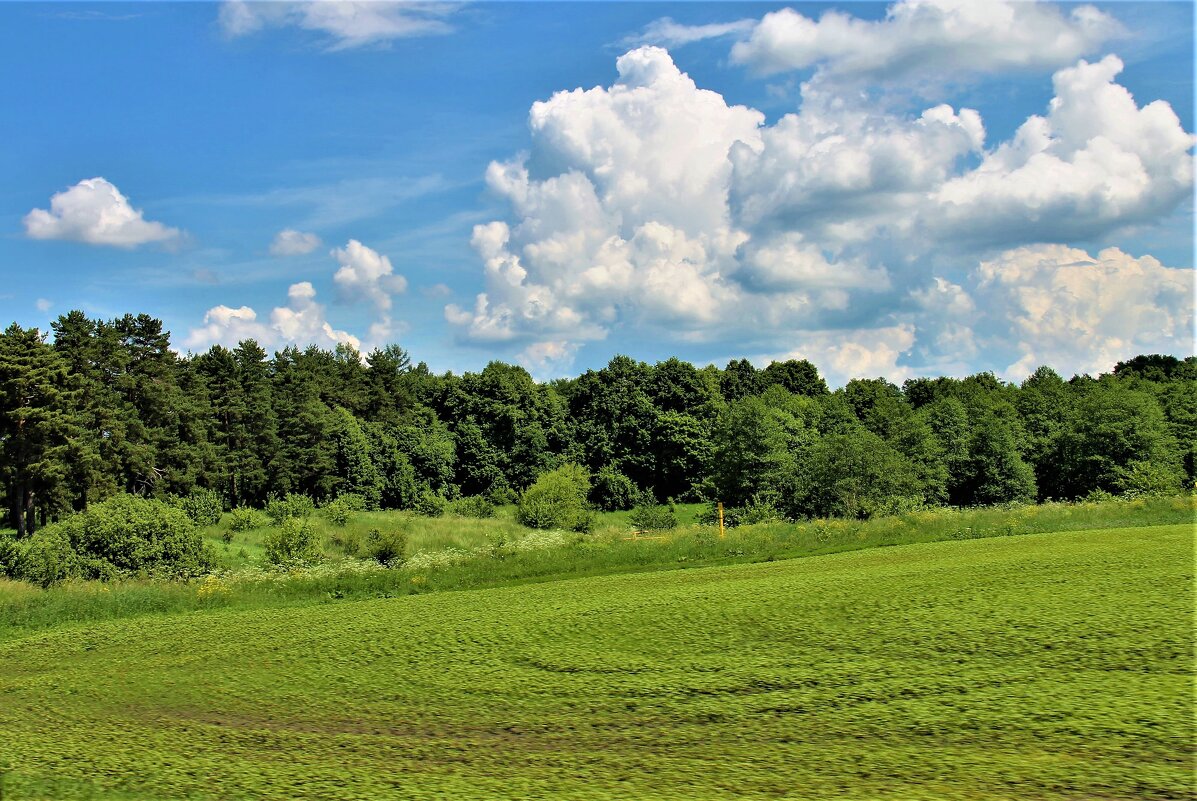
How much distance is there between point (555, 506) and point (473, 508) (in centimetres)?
1129

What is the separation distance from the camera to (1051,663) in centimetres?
741

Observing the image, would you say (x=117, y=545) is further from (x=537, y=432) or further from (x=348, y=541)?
(x=537, y=432)

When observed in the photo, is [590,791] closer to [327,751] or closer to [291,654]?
[327,751]

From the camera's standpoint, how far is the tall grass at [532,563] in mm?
17703

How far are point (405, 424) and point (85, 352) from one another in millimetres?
27649

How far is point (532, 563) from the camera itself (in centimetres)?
2027

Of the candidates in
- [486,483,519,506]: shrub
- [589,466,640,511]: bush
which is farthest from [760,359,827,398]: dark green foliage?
[486,483,519,506]: shrub

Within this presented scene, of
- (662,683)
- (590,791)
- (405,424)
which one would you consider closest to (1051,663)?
(662,683)

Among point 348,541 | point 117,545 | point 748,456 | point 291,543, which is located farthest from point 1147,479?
point 117,545

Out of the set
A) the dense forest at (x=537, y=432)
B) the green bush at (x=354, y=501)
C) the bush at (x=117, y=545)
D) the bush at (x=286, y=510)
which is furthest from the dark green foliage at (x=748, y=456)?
the bush at (x=117, y=545)

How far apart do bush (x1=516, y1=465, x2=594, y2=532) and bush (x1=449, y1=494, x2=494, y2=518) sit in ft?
18.2

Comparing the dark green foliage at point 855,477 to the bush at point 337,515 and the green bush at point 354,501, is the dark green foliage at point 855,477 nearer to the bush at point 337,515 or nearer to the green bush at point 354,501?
the bush at point 337,515

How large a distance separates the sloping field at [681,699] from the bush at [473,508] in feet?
137

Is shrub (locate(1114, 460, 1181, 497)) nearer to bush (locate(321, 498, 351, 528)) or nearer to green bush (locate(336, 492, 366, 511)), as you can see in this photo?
bush (locate(321, 498, 351, 528))
